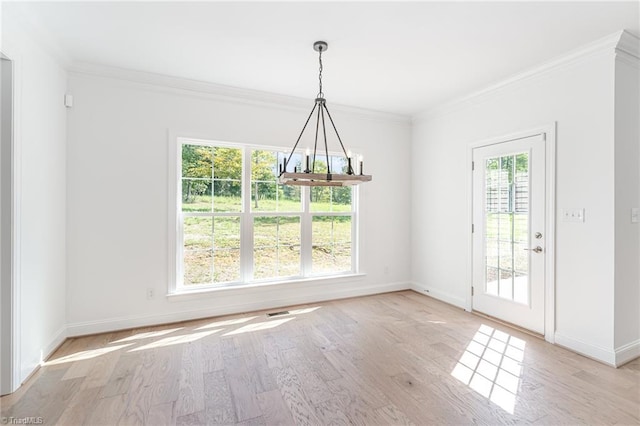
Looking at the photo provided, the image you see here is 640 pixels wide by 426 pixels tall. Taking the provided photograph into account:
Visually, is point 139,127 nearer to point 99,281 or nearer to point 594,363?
point 99,281

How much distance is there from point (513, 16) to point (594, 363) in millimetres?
2938

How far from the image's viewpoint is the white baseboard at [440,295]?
13.5ft

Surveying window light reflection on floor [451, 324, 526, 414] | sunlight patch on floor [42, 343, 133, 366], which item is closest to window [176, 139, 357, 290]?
sunlight patch on floor [42, 343, 133, 366]

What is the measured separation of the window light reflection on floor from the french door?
454 mm

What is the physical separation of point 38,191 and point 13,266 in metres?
0.68

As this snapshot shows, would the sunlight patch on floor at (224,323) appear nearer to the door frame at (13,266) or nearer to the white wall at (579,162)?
the door frame at (13,266)

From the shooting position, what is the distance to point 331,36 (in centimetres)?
257

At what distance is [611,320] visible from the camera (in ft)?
8.63

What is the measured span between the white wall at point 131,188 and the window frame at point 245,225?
0.08 meters

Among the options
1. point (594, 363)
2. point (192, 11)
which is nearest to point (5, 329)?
point (192, 11)

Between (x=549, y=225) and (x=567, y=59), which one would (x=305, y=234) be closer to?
(x=549, y=225)

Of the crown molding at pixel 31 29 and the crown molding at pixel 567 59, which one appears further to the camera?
the crown molding at pixel 567 59

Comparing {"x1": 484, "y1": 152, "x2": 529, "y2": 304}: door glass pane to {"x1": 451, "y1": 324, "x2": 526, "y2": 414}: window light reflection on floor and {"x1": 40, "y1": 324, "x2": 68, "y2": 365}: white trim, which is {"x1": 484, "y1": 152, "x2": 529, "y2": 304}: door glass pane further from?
{"x1": 40, "y1": 324, "x2": 68, "y2": 365}: white trim

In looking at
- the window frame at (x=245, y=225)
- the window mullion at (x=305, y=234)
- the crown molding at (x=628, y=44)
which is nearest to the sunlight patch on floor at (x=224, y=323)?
the window frame at (x=245, y=225)
